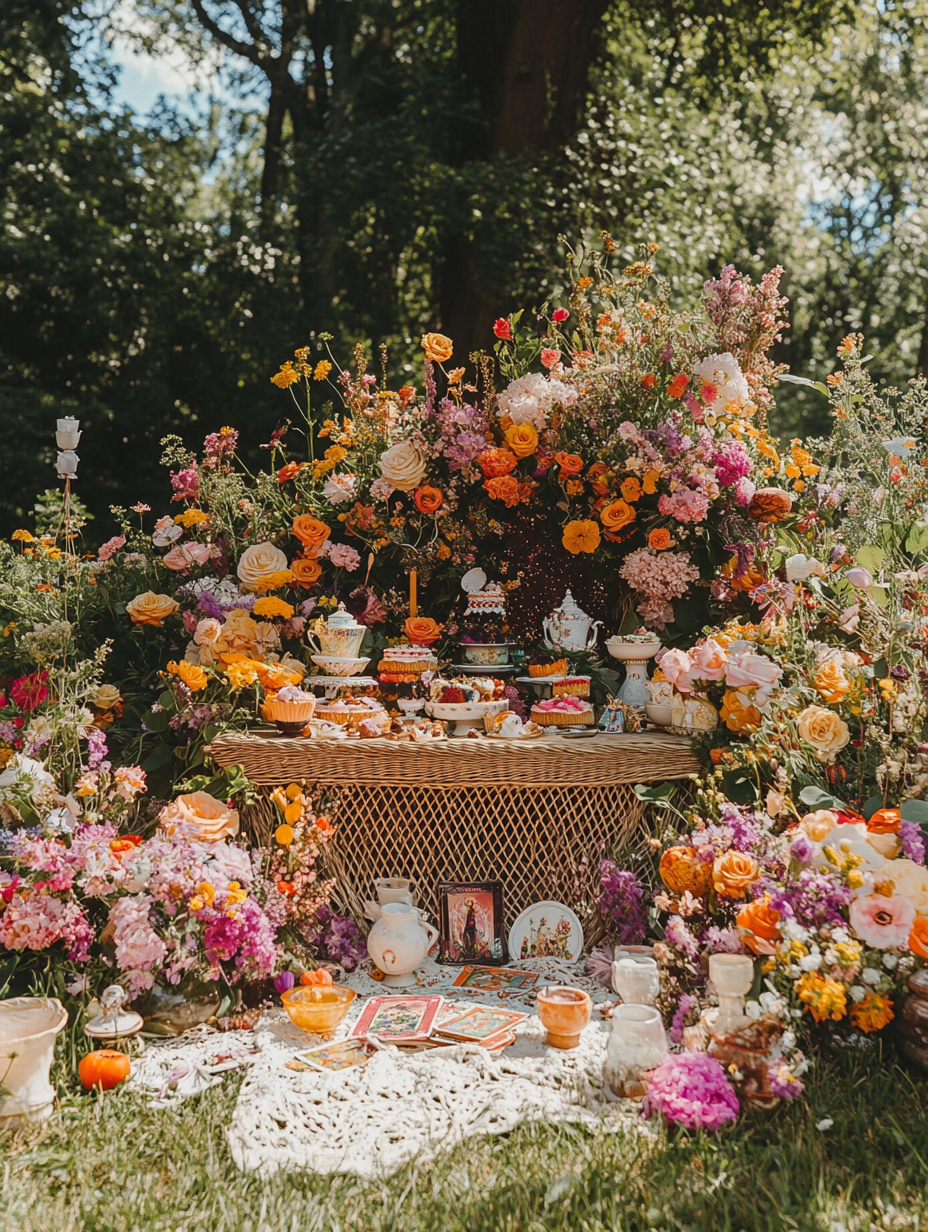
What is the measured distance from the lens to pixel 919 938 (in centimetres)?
267

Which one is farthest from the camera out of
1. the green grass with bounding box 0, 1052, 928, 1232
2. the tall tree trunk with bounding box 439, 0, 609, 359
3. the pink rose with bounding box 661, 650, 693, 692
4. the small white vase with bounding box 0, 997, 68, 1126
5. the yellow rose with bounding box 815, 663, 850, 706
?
the tall tree trunk with bounding box 439, 0, 609, 359

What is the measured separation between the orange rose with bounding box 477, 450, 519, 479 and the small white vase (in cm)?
266

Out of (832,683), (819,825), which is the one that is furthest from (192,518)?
(819,825)

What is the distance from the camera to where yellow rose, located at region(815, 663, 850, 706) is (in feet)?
11.0

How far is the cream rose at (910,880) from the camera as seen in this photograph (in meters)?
2.74

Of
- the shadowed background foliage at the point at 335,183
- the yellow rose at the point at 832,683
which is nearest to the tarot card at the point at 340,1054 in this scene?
the yellow rose at the point at 832,683

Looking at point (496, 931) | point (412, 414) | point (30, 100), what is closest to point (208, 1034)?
point (496, 931)

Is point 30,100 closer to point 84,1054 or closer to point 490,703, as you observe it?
point 490,703

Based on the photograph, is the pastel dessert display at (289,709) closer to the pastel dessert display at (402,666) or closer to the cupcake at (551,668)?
the pastel dessert display at (402,666)

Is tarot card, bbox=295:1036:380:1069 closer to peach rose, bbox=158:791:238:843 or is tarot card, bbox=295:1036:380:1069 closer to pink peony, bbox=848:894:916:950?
peach rose, bbox=158:791:238:843

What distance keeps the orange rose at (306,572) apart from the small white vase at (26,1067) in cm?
212

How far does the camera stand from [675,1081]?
8.46ft

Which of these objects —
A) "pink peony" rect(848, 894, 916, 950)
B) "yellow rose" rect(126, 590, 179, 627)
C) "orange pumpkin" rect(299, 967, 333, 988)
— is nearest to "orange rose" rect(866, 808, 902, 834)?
"pink peony" rect(848, 894, 916, 950)

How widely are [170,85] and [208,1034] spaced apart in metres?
12.8
